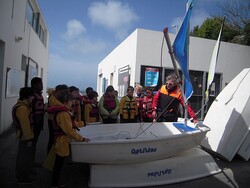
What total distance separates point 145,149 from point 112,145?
20.0 inches

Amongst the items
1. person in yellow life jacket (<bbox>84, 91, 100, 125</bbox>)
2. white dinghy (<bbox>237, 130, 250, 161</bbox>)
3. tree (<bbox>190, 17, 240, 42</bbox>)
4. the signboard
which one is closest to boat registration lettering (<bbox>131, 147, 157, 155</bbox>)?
person in yellow life jacket (<bbox>84, 91, 100, 125</bbox>)

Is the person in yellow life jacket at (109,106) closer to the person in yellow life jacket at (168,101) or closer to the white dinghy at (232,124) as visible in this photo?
the person in yellow life jacket at (168,101)

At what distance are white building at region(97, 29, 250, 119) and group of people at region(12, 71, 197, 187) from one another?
285cm

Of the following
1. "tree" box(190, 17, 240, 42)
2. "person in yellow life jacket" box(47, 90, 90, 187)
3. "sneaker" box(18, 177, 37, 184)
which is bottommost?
"sneaker" box(18, 177, 37, 184)

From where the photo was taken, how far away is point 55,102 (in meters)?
3.48

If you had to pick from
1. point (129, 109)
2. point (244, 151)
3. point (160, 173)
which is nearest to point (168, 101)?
point (129, 109)

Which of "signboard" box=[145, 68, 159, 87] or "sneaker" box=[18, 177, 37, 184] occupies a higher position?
"signboard" box=[145, 68, 159, 87]

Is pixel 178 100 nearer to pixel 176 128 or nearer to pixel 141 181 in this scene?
pixel 176 128

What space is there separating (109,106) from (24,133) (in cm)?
214

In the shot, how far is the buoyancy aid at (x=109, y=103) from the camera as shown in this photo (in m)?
5.37

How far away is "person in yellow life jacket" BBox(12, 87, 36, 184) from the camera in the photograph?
11.7 feet

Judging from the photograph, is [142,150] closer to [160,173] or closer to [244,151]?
[160,173]

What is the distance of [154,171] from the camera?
12.6ft

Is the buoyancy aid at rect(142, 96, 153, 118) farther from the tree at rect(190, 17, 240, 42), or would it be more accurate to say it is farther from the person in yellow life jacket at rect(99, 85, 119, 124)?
the tree at rect(190, 17, 240, 42)
